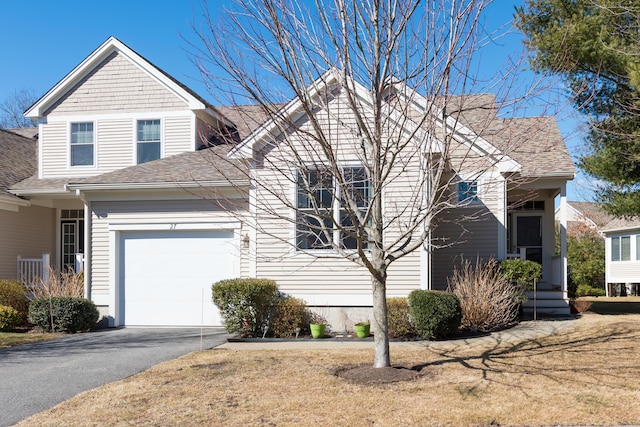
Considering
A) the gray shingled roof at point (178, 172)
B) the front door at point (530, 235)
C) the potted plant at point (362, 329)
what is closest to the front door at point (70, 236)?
the gray shingled roof at point (178, 172)

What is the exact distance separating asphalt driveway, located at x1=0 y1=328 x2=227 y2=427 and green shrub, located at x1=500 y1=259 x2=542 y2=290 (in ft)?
21.1

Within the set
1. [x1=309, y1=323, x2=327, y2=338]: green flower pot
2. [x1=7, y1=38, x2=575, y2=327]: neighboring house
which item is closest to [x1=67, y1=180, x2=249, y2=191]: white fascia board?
[x1=7, y1=38, x2=575, y2=327]: neighboring house

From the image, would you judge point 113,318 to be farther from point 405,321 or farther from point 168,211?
point 405,321

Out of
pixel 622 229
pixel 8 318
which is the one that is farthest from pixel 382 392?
pixel 622 229

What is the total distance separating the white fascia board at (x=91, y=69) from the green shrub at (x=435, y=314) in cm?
995

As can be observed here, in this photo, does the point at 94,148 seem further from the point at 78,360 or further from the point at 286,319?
the point at 78,360

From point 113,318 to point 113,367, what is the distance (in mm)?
5442

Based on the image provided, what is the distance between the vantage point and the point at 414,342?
37.4 ft

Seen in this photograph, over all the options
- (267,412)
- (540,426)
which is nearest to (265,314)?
(267,412)

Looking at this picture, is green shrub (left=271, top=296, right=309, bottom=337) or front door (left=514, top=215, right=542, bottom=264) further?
front door (left=514, top=215, right=542, bottom=264)

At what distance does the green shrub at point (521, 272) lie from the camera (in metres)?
13.4

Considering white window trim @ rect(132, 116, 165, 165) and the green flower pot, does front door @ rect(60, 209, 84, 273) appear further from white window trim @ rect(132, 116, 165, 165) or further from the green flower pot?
the green flower pot

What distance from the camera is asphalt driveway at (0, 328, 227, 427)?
7824mm

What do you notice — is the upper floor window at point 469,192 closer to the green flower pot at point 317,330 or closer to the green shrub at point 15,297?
the green flower pot at point 317,330
